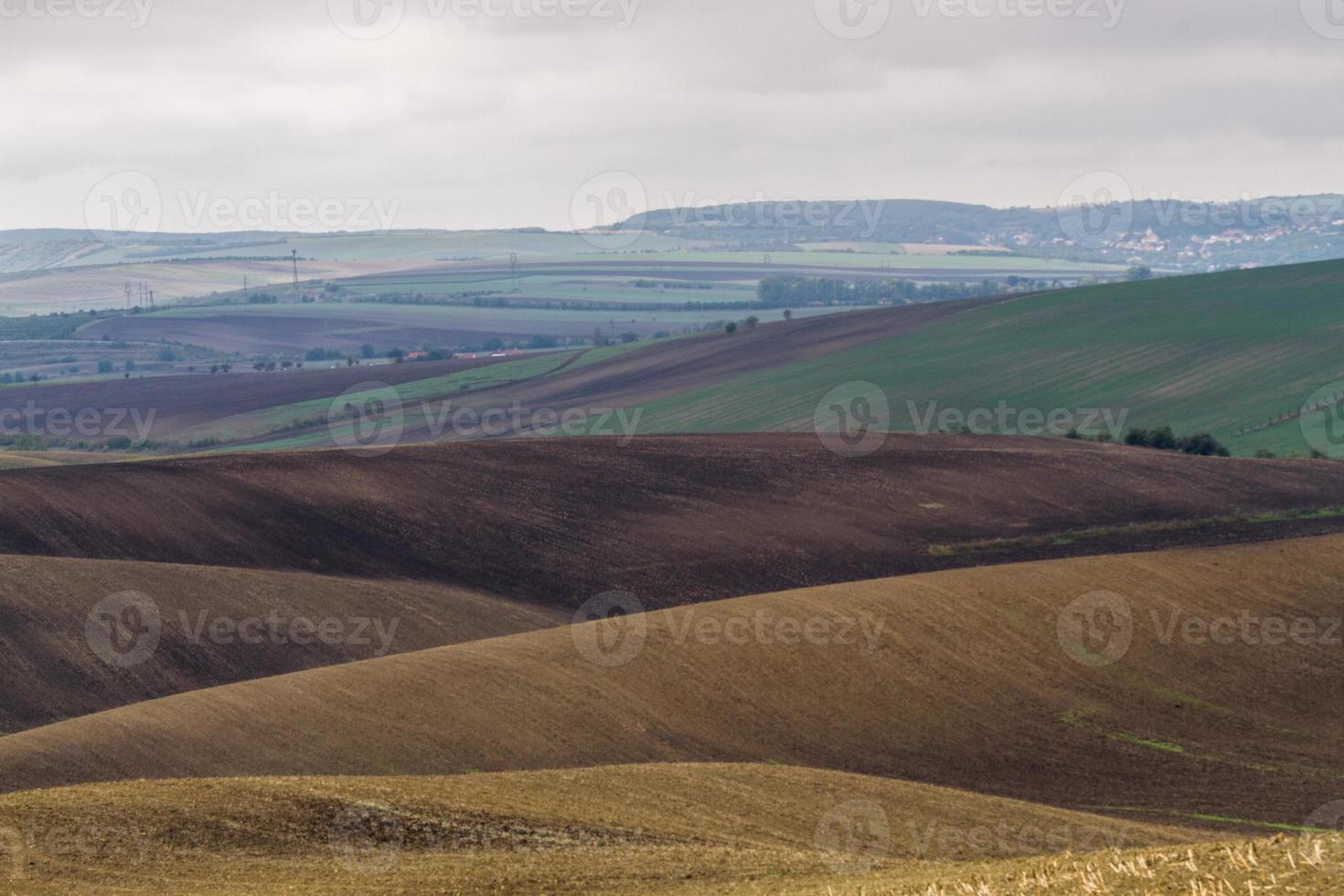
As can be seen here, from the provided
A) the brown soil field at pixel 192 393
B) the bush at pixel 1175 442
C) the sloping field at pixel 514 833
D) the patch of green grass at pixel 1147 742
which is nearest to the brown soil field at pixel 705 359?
the brown soil field at pixel 192 393

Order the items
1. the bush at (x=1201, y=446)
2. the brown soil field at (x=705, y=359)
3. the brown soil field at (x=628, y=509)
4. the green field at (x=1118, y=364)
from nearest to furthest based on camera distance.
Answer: the brown soil field at (x=628, y=509), the bush at (x=1201, y=446), the green field at (x=1118, y=364), the brown soil field at (x=705, y=359)

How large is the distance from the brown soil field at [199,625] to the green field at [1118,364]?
157ft

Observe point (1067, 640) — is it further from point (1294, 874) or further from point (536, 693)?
point (1294, 874)

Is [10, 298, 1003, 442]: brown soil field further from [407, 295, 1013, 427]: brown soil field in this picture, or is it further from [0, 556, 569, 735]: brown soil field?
[0, 556, 569, 735]: brown soil field

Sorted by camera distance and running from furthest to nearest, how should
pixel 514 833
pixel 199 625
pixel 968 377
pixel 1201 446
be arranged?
pixel 968 377
pixel 1201 446
pixel 199 625
pixel 514 833

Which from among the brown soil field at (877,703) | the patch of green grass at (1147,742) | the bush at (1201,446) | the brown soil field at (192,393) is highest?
the brown soil field at (192,393)

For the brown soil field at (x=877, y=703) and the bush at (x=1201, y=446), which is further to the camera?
the bush at (x=1201, y=446)

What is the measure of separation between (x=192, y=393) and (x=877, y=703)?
110151mm

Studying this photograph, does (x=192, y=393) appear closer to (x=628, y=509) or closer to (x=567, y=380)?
(x=567, y=380)

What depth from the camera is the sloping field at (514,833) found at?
2102 centimetres

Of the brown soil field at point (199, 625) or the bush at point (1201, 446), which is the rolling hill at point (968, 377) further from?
the brown soil field at point (199, 625)

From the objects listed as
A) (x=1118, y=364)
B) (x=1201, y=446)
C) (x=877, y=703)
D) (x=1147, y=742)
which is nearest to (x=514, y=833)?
(x=877, y=703)

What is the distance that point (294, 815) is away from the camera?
76.3 feet

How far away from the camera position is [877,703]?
37438 mm
